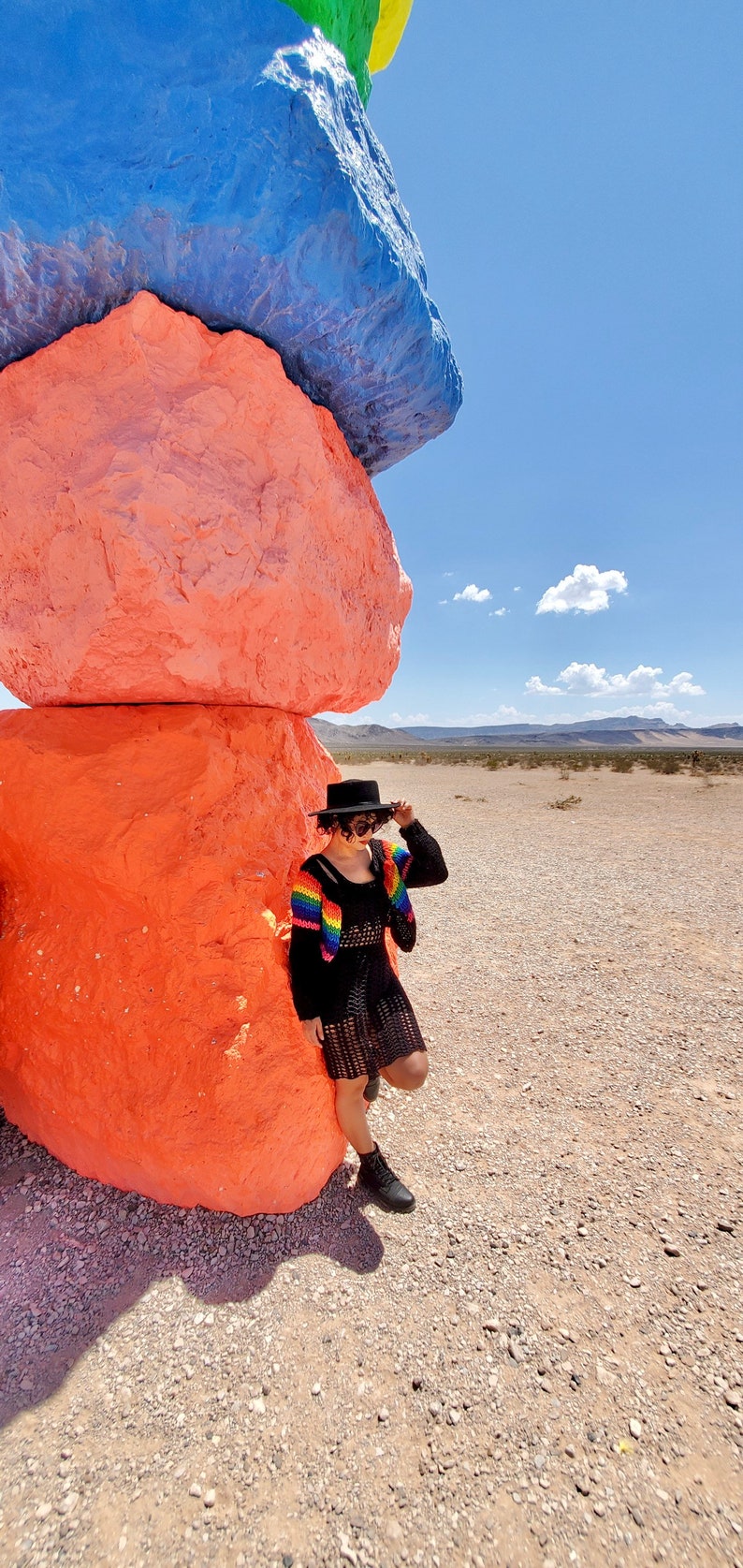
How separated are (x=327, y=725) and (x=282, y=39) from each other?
454 feet

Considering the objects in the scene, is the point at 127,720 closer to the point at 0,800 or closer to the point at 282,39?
the point at 0,800

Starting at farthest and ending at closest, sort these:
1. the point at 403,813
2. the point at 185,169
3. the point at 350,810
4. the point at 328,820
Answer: the point at 403,813
the point at 328,820
the point at 350,810
the point at 185,169

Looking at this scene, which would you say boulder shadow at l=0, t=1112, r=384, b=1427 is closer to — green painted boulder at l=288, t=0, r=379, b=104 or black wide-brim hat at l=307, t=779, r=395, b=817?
black wide-brim hat at l=307, t=779, r=395, b=817

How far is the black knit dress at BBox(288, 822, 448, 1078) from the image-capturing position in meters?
2.24

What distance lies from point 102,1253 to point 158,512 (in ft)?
8.73

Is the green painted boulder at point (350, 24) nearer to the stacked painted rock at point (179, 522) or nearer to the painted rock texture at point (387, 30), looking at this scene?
the stacked painted rock at point (179, 522)

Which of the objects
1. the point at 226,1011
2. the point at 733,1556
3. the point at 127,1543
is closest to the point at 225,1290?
the point at 127,1543

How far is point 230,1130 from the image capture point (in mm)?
2164

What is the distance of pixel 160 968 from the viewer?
2.32 m

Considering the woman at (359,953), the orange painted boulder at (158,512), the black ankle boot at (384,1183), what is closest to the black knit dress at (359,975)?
the woman at (359,953)

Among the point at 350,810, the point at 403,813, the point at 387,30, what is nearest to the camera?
the point at 350,810

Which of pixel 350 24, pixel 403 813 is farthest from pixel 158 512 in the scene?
pixel 350 24

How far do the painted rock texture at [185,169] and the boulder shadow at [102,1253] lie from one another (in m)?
3.37

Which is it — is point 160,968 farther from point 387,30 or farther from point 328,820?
point 387,30
